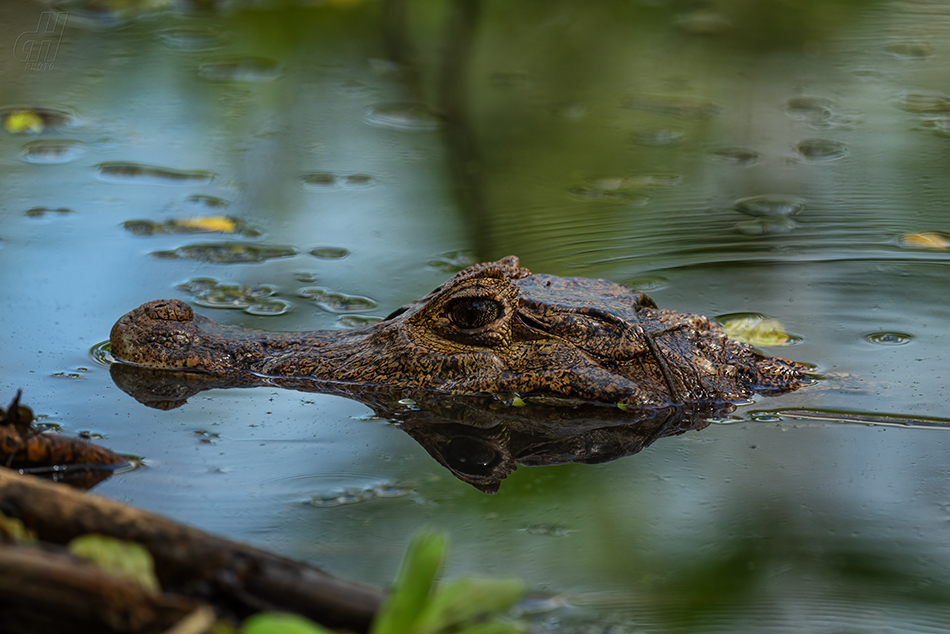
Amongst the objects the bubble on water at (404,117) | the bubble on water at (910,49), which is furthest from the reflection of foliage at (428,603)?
the bubble on water at (910,49)

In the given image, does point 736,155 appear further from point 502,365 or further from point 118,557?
point 118,557

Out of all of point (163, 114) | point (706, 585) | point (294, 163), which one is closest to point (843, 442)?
point (706, 585)

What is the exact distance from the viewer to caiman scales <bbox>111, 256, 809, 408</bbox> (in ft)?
13.1

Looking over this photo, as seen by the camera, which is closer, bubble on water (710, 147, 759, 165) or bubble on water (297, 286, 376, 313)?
bubble on water (297, 286, 376, 313)

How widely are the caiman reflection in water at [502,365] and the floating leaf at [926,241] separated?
212cm

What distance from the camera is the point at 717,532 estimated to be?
3145mm

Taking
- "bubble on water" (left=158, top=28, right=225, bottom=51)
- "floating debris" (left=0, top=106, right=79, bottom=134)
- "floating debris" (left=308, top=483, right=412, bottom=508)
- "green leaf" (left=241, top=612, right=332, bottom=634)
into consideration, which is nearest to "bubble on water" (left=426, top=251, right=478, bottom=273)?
"floating debris" (left=308, top=483, right=412, bottom=508)

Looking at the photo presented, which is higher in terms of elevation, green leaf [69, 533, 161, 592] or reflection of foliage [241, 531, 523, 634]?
reflection of foliage [241, 531, 523, 634]

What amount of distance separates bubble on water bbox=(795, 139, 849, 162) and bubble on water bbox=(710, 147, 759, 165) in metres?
0.33

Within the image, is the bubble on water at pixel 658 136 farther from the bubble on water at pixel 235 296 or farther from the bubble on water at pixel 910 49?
the bubble on water at pixel 235 296

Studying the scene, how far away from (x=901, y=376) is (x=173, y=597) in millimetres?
3511
